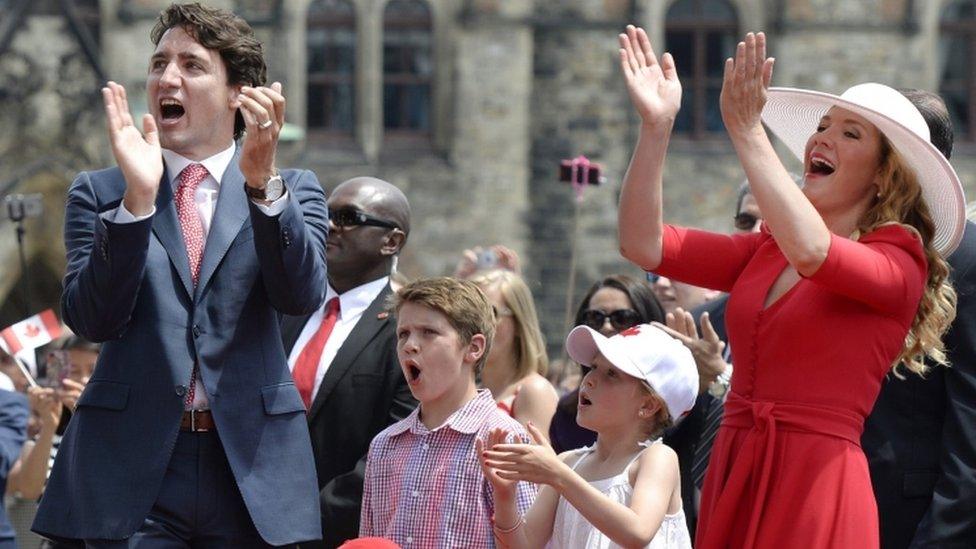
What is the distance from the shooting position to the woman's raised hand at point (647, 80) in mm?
4344

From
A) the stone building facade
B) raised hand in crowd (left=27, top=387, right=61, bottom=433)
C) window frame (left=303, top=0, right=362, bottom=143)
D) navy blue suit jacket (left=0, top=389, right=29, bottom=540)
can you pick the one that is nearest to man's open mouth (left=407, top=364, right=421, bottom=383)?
navy blue suit jacket (left=0, top=389, right=29, bottom=540)

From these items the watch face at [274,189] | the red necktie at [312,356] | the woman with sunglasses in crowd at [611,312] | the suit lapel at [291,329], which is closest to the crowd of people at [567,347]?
the watch face at [274,189]

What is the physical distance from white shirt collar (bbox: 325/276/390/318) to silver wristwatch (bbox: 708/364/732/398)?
1132 millimetres

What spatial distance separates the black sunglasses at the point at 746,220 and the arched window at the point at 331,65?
17.3 meters

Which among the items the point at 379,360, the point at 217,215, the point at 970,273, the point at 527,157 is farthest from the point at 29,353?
the point at 527,157

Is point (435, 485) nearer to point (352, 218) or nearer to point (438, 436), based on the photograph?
point (438, 436)

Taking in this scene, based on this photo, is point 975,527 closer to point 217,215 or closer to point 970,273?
point 970,273

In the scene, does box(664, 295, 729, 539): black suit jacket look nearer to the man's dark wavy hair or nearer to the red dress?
the red dress

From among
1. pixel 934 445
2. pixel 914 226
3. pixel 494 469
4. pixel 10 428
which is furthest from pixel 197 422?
pixel 10 428

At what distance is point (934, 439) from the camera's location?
4871 mm

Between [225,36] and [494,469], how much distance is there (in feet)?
4.14

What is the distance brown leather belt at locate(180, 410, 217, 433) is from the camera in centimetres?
452

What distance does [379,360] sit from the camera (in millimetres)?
5816

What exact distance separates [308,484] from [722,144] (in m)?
20.2
